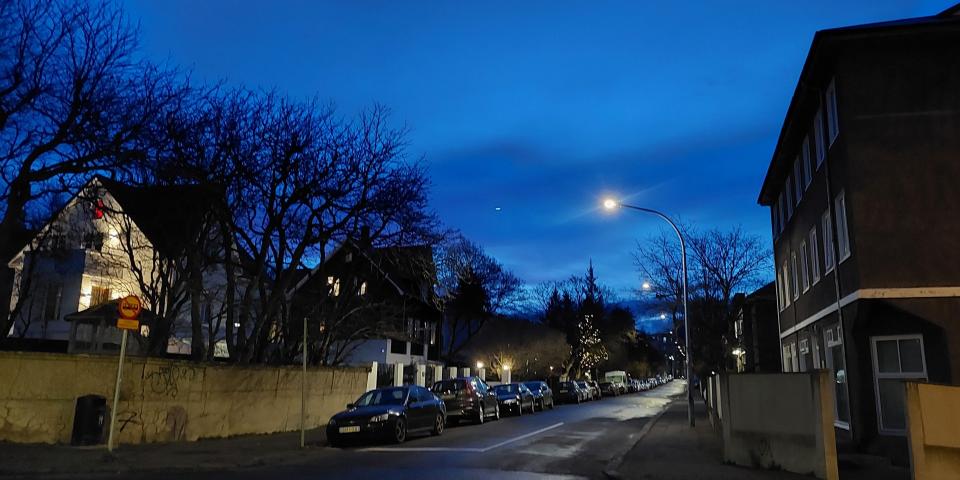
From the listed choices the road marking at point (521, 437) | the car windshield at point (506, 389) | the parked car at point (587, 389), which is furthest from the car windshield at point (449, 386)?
the parked car at point (587, 389)

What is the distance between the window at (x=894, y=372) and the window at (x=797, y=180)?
7356 mm

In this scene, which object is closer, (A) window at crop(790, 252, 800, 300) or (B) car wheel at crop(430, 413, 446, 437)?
(B) car wheel at crop(430, 413, 446, 437)

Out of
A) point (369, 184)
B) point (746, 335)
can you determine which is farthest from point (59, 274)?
point (746, 335)

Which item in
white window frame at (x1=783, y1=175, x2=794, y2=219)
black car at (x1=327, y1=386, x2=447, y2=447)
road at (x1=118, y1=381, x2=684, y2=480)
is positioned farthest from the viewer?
white window frame at (x1=783, y1=175, x2=794, y2=219)

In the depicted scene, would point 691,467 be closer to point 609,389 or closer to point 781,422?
point 781,422

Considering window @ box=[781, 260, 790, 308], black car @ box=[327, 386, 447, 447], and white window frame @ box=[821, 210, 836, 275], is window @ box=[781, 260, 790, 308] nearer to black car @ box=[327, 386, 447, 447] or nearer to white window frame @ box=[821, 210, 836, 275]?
white window frame @ box=[821, 210, 836, 275]

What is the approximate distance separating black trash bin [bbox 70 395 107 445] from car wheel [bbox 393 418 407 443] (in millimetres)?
6242

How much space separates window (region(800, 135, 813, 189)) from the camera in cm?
1881

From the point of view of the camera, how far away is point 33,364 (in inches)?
518

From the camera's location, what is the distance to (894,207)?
13945 mm

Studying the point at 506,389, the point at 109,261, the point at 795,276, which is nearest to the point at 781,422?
the point at 795,276

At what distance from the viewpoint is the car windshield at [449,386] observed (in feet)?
80.0

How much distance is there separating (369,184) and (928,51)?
554 inches

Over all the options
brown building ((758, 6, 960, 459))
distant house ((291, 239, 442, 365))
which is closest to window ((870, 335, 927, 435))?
brown building ((758, 6, 960, 459))
